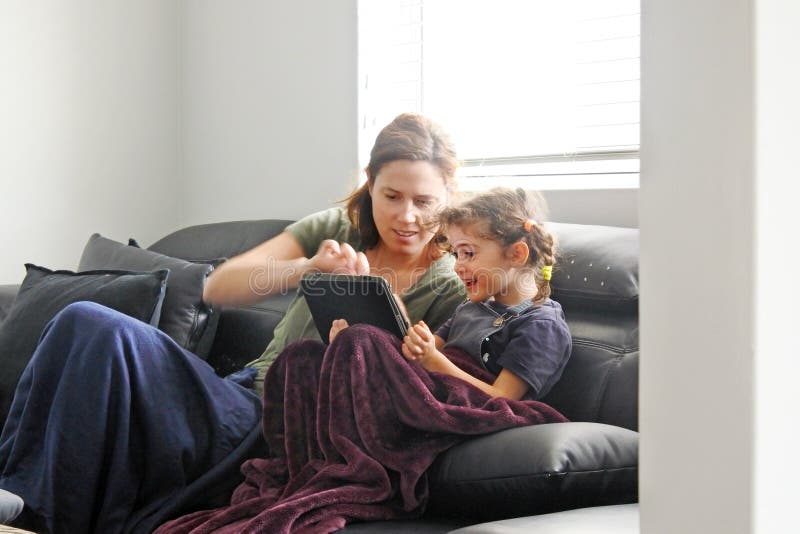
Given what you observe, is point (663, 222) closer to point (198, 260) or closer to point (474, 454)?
point (474, 454)

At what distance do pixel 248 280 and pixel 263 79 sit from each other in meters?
1.08

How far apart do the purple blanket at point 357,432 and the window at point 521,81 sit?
2.45 ft

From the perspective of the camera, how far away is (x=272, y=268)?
7.15 feet

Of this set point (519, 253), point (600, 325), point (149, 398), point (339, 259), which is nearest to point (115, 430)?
point (149, 398)

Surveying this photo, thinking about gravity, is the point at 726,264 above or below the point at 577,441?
above

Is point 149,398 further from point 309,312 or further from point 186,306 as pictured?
point 186,306

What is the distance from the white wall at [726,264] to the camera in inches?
18.1

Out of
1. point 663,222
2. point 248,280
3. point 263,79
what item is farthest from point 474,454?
point 263,79

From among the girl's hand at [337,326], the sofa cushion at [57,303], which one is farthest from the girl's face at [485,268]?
the sofa cushion at [57,303]

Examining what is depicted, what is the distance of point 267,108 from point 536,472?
2105 millimetres

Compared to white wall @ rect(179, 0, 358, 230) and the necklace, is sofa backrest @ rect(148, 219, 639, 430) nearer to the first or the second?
the necklace

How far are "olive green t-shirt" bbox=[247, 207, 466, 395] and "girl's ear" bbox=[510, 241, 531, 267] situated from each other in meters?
0.17

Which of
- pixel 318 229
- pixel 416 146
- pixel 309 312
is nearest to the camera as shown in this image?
pixel 416 146

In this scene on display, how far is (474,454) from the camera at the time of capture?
136 cm
